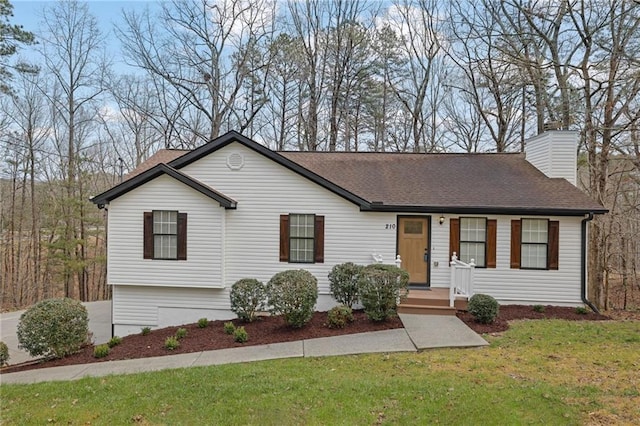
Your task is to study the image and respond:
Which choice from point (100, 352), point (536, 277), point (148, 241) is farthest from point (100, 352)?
point (536, 277)

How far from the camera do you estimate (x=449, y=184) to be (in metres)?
11.5

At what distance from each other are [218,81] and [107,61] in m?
6.26

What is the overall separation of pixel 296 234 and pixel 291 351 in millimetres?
4122

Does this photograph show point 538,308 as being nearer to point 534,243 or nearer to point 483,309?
point 534,243

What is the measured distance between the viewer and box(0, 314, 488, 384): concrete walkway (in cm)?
632

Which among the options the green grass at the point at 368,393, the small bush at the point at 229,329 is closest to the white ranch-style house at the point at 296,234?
the small bush at the point at 229,329

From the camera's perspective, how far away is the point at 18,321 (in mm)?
12570

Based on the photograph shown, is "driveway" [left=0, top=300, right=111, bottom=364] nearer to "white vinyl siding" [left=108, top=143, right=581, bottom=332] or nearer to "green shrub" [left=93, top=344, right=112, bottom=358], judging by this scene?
"white vinyl siding" [left=108, top=143, right=581, bottom=332]

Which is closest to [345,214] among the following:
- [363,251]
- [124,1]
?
[363,251]

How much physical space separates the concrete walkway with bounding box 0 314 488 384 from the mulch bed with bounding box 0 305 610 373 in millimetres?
294

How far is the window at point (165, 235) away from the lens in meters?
9.73

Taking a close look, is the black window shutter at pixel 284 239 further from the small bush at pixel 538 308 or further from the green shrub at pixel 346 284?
the small bush at pixel 538 308

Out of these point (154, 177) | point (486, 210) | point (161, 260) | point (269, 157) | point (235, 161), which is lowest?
point (161, 260)

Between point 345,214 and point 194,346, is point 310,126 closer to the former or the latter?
point 345,214
